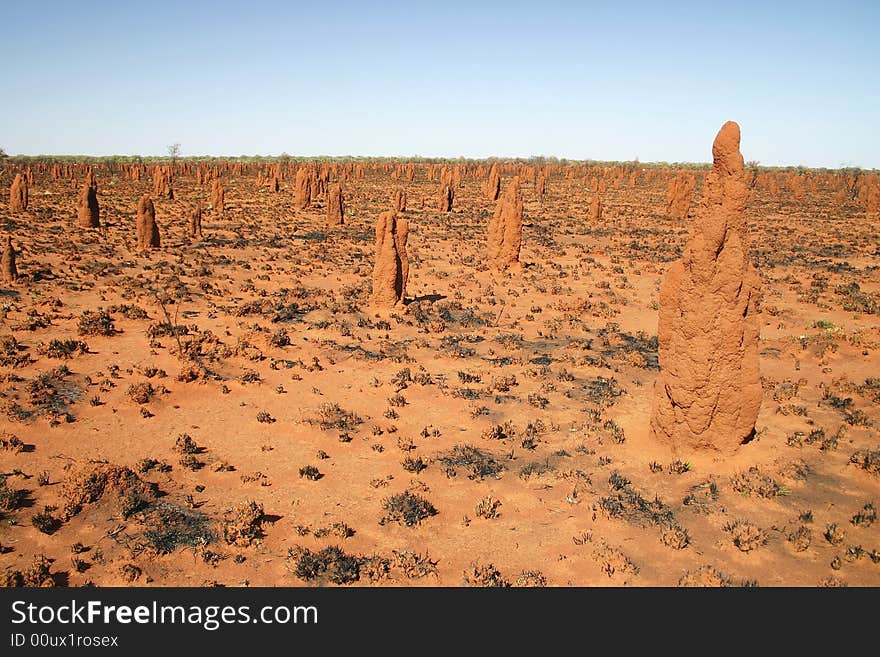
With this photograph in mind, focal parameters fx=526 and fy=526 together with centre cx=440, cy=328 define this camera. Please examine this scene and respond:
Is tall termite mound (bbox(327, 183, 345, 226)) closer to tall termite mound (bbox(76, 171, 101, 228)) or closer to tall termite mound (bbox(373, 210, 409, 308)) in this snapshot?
tall termite mound (bbox(76, 171, 101, 228))

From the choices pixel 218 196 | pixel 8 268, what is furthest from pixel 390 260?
pixel 218 196

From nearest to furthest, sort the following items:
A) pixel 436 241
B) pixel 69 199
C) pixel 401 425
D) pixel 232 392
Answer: pixel 401 425, pixel 232 392, pixel 436 241, pixel 69 199

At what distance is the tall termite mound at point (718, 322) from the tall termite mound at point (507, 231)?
49.8ft

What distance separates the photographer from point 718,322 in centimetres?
926

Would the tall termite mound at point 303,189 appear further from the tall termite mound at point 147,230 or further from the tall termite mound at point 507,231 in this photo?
the tall termite mound at point 507,231

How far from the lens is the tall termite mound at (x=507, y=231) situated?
2414 cm

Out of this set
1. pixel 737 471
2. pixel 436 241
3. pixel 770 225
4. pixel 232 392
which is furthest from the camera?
pixel 770 225

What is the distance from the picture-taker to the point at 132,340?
15.5 m

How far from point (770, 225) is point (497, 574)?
154 ft

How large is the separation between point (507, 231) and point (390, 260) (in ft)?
28.4

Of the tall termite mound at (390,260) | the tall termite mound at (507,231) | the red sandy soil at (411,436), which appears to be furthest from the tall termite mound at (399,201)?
the tall termite mound at (390,260)

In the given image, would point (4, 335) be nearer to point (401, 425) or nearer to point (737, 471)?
point (401, 425)

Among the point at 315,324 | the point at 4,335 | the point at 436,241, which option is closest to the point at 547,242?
the point at 436,241

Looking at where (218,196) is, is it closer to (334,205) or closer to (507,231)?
(334,205)
